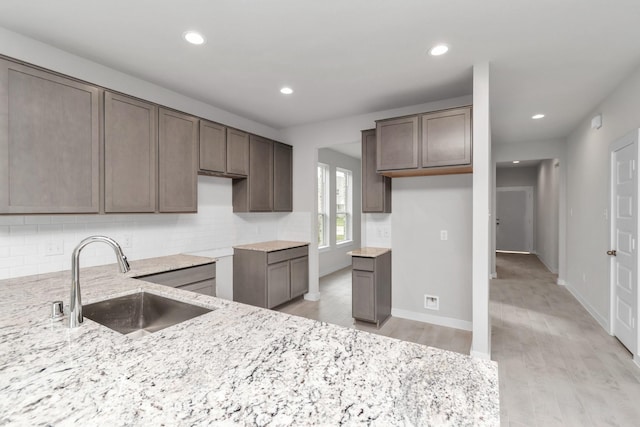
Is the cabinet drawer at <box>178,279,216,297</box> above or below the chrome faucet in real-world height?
below

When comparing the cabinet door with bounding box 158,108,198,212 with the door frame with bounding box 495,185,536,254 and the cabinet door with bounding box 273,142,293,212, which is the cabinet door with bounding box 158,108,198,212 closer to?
the cabinet door with bounding box 273,142,293,212

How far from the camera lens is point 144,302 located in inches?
73.2

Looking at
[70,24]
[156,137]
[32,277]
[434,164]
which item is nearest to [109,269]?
[32,277]

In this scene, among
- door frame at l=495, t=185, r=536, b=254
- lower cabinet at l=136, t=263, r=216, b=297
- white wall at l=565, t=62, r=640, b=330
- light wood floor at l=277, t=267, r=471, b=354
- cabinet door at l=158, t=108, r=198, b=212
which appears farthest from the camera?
door frame at l=495, t=185, r=536, b=254

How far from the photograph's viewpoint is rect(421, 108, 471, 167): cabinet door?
115 inches

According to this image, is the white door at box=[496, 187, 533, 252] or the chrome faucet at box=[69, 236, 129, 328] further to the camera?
the white door at box=[496, 187, 533, 252]

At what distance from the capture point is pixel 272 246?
13.7 ft

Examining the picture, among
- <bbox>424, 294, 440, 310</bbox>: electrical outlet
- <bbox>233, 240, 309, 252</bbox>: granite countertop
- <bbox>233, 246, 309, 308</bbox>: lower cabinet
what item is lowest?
<bbox>424, 294, 440, 310</bbox>: electrical outlet

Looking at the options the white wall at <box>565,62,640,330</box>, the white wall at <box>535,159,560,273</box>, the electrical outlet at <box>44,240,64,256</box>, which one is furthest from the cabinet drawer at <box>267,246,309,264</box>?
the white wall at <box>535,159,560,273</box>

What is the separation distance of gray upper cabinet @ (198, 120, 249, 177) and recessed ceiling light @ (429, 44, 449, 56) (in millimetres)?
2331

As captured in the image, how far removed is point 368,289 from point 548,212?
6.22 meters

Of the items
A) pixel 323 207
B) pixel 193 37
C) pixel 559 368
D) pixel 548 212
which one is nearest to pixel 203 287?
pixel 193 37

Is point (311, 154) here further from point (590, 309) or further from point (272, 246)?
point (590, 309)

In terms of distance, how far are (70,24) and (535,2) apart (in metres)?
3.12
